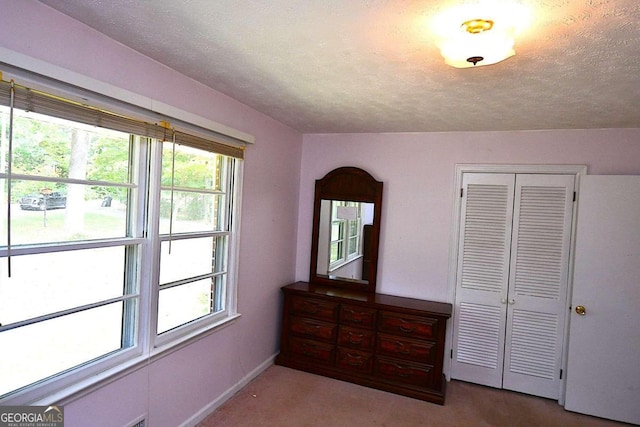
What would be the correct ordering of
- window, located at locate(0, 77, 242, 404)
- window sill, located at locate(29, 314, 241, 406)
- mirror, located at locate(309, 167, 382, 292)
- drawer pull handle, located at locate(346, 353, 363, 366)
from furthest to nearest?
mirror, located at locate(309, 167, 382, 292)
drawer pull handle, located at locate(346, 353, 363, 366)
window sill, located at locate(29, 314, 241, 406)
window, located at locate(0, 77, 242, 404)

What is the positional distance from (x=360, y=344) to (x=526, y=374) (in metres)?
1.52

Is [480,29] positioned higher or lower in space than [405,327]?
higher

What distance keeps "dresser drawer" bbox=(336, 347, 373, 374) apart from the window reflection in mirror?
72 centimetres

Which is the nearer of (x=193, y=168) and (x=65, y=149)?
(x=65, y=149)

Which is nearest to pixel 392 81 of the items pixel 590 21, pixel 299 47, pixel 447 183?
pixel 299 47

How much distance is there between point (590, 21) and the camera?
1380mm

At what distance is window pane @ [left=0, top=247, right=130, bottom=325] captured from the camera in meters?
1.53

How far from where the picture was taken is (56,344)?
67.8 inches

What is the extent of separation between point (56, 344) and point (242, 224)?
58.9 inches

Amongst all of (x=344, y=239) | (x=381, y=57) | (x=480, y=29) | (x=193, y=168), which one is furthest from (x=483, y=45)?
(x=344, y=239)

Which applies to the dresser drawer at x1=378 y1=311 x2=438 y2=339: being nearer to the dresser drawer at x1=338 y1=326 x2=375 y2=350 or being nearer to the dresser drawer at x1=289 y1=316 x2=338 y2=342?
the dresser drawer at x1=338 y1=326 x2=375 y2=350

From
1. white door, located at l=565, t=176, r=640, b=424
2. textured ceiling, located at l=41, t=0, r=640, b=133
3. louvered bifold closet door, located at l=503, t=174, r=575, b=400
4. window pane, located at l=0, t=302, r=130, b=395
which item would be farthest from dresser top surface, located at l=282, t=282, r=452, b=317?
window pane, located at l=0, t=302, r=130, b=395

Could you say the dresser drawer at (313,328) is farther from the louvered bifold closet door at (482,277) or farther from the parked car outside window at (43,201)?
the parked car outside window at (43,201)

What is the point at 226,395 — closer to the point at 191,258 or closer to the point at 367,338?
the point at 191,258
